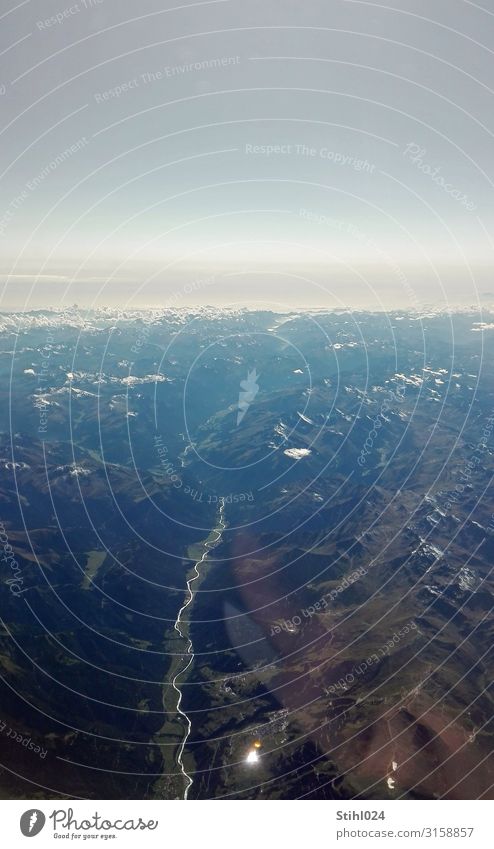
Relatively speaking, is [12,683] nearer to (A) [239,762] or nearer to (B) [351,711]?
(A) [239,762]

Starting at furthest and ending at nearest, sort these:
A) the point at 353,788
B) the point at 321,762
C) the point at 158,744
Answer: the point at 158,744, the point at 321,762, the point at 353,788

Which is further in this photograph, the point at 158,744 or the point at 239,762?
the point at 158,744

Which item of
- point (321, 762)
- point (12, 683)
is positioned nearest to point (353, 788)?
point (321, 762)
